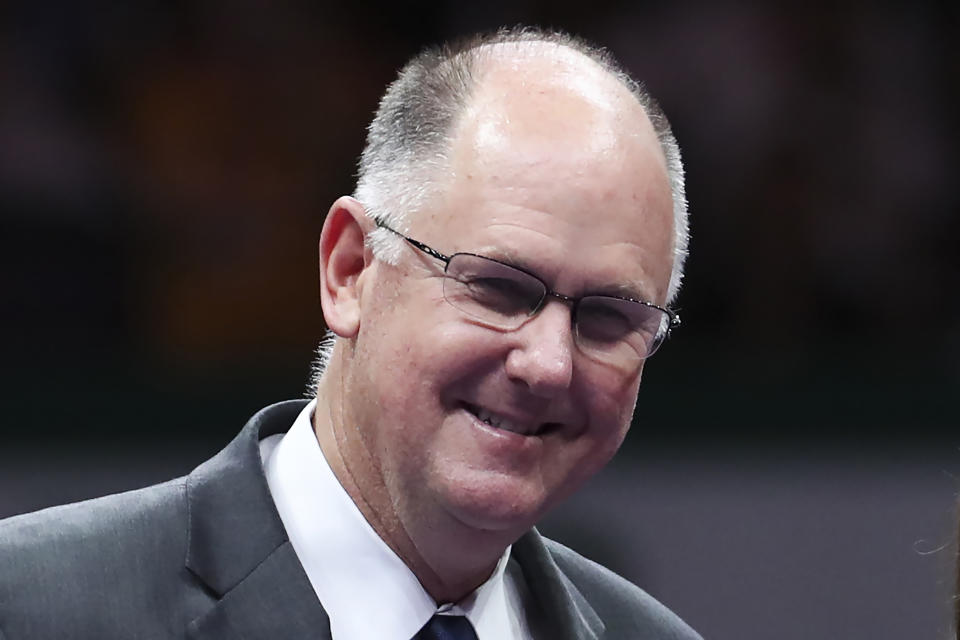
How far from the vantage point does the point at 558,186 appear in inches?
77.7

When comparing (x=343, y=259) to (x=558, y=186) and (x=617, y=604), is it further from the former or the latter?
(x=617, y=604)

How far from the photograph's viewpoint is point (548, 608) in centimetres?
229

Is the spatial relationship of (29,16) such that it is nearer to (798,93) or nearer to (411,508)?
(798,93)

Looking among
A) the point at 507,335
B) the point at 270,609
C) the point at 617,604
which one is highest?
the point at 507,335

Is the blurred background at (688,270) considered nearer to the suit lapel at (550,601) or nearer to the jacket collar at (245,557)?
the suit lapel at (550,601)

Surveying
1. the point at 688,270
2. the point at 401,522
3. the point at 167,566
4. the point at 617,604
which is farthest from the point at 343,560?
the point at 688,270

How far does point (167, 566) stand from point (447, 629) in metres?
0.40

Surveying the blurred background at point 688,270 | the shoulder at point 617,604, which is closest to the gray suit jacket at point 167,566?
the shoulder at point 617,604

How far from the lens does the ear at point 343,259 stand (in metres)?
2.09

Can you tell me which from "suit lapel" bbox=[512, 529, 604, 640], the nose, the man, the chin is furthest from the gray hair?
"suit lapel" bbox=[512, 529, 604, 640]

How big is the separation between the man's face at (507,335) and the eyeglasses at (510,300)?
0.01m

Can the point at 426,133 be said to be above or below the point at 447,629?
above

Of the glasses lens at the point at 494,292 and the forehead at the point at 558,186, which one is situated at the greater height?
the forehead at the point at 558,186

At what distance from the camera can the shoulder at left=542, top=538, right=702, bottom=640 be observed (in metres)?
2.44
